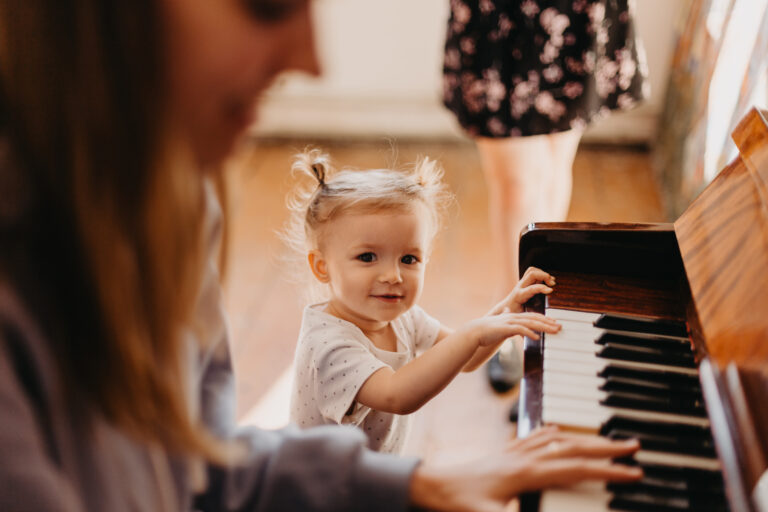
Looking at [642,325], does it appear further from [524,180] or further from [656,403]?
[524,180]

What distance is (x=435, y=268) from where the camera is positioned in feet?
8.17

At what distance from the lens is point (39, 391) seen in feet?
1.89

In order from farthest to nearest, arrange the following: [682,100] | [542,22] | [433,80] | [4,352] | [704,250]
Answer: [433,80] < [682,100] < [542,22] < [704,250] < [4,352]

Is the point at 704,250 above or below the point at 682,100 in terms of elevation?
below

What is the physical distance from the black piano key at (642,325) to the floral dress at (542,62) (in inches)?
34.4

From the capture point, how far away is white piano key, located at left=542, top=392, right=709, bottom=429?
79cm

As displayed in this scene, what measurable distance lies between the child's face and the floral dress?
0.74 meters

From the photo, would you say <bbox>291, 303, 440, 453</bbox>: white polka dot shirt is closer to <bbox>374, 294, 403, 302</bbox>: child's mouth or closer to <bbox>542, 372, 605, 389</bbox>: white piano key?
<bbox>374, 294, 403, 302</bbox>: child's mouth

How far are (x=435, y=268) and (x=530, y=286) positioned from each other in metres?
1.48

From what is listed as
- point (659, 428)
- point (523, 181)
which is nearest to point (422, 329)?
point (659, 428)

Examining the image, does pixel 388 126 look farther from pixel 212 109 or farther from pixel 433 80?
pixel 212 109

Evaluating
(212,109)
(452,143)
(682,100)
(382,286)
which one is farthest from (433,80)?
(212,109)

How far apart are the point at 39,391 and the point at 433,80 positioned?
274 centimetres

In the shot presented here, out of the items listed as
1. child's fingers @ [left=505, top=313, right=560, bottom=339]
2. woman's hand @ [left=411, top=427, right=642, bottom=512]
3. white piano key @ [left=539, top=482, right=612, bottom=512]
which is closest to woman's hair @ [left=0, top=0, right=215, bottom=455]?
woman's hand @ [left=411, top=427, right=642, bottom=512]
